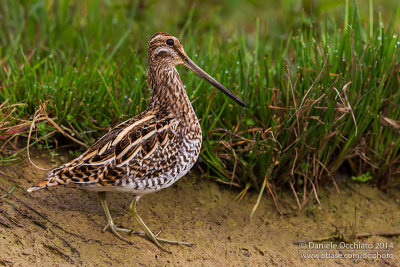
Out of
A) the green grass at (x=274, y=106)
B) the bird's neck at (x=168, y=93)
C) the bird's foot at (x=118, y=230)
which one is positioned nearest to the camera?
the bird's foot at (x=118, y=230)

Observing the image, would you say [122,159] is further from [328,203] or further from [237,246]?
[328,203]

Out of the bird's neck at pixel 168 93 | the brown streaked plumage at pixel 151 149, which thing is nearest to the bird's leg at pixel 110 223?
the brown streaked plumage at pixel 151 149

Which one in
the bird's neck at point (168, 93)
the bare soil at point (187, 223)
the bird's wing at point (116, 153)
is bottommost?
the bare soil at point (187, 223)

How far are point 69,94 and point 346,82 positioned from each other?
222cm

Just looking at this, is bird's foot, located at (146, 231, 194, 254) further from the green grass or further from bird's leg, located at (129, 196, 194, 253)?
the green grass

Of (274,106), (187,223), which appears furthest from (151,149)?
(274,106)

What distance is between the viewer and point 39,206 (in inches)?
152

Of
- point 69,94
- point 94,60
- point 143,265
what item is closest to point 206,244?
point 143,265

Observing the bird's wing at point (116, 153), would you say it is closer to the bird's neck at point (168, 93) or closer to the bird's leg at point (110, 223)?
the bird's neck at point (168, 93)

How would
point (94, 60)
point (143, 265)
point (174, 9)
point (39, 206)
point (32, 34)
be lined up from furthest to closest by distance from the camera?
point (174, 9) → point (32, 34) → point (94, 60) → point (39, 206) → point (143, 265)

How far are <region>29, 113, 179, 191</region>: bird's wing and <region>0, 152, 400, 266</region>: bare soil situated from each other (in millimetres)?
363

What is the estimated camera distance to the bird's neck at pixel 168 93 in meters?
3.98

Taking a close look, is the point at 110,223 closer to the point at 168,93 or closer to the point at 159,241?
the point at 159,241

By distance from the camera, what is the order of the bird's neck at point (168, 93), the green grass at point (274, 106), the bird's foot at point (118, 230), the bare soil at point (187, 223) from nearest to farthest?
the bare soil at point (187, 223)
the bird's foot at point (118, 230)
the bird's neck at point (168, 93)
the green grass at point (274, 106)
